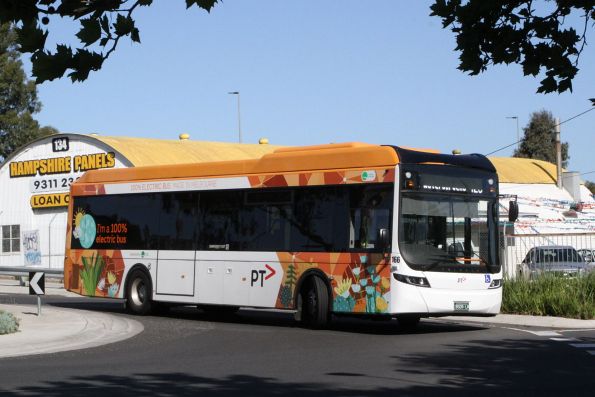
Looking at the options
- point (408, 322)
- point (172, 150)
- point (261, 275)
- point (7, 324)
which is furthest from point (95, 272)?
point (172, 150)

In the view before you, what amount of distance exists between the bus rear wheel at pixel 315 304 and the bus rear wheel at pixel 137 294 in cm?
475

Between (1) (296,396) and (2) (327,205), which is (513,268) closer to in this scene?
(2) (327,205)

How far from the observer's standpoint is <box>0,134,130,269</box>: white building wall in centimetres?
4778

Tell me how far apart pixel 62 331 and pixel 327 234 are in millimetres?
4876

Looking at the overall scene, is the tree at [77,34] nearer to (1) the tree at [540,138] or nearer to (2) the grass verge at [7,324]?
(2) the grass verge at [7,324]

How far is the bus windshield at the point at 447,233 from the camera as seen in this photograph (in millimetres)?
19062

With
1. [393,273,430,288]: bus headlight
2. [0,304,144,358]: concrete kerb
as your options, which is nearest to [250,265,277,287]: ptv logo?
[0,304,144,358]: concrete kerb

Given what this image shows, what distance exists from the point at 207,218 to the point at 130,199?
289cm

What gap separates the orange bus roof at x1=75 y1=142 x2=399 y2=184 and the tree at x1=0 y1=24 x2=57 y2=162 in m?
58.6

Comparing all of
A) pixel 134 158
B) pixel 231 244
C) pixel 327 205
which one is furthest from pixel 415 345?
pixel 134 158

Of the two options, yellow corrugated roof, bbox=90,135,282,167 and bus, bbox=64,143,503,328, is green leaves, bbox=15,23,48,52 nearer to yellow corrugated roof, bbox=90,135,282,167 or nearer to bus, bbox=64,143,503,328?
bus, bbox=64,143,503,328

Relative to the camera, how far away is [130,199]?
24.8 metres

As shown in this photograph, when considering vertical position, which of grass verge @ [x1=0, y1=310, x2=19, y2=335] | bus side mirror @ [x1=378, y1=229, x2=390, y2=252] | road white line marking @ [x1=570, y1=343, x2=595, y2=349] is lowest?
road white line marking @ [x1=570, y1=343, x2=595, y2=349]

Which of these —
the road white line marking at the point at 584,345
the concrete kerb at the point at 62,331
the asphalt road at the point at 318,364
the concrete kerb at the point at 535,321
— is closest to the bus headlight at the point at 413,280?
the asphalt road at the point at 318,364
